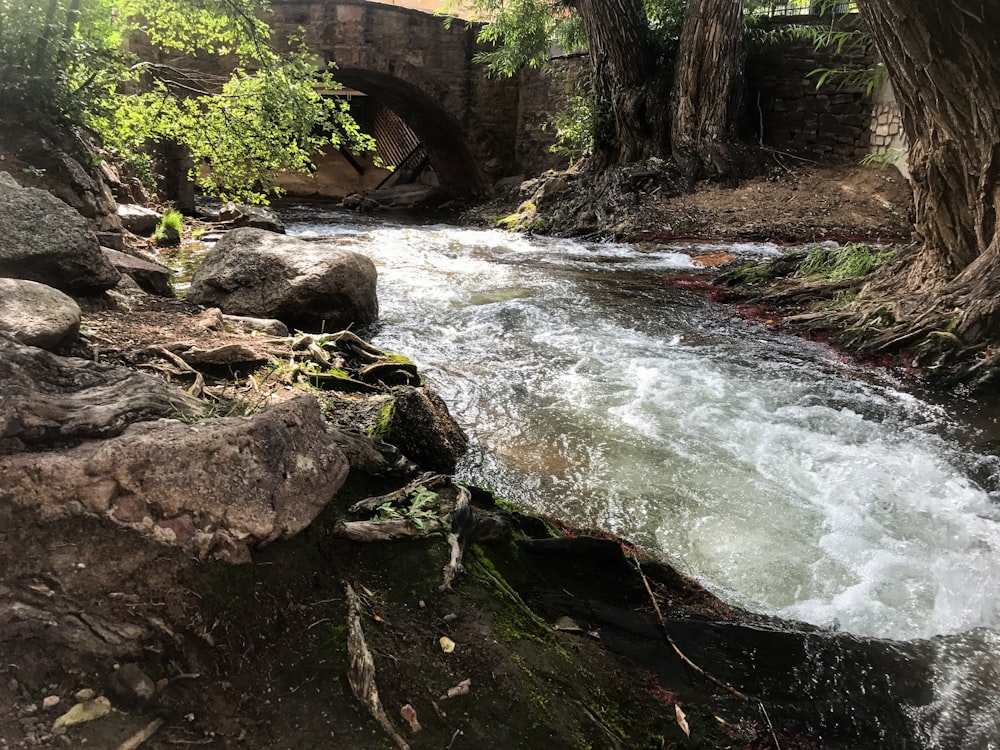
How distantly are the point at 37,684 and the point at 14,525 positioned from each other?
40 centimetres

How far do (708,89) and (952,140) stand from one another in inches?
289

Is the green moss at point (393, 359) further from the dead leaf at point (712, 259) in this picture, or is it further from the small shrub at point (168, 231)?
the dead leaf at point (712, 259)

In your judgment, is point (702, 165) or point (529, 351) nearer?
point (529, 351)

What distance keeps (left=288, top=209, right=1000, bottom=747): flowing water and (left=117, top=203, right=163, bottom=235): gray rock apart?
354 centimetres

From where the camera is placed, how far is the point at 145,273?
17.3ft

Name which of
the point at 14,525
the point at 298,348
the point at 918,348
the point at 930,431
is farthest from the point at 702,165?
the point at 14,525

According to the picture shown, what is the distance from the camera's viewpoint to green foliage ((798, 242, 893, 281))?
684 cm

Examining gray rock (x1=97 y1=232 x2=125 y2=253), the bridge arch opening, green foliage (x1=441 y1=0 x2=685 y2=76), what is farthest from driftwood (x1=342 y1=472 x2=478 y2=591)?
the bridge arch opening

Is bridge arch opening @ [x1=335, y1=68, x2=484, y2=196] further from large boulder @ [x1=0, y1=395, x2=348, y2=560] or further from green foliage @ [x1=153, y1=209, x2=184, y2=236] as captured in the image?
large boulder @ [x1=0, y1=395, x2=348, y2=560]

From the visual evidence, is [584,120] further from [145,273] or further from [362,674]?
[362,674]

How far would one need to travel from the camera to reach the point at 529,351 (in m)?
5.52

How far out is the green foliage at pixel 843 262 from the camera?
22.4ft

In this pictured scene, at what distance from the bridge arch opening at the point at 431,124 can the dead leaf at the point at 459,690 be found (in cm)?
1518

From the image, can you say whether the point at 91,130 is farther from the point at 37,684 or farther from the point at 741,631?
the point at 741,631
